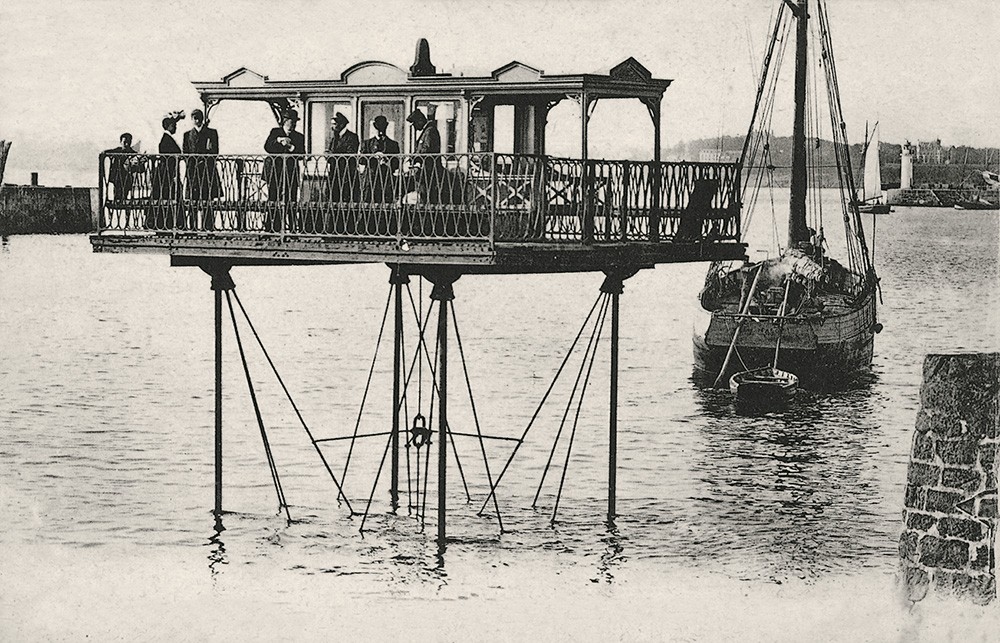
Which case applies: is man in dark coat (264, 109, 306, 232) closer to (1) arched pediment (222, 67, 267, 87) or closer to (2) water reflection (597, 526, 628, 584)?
(1) arched pediment (222, 67, 267, 87)

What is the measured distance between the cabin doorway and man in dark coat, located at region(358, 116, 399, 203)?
0.86 metres

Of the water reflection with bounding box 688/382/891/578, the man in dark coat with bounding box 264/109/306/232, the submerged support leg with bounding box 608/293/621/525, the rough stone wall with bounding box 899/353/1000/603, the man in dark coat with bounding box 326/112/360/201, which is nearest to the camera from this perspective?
the rough stone wall with bounding box 899/353/1000/603

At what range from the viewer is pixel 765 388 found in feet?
182

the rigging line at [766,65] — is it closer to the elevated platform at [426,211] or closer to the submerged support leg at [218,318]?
the elevated platform at [426,211]

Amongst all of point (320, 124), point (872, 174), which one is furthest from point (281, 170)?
point (872, 174)

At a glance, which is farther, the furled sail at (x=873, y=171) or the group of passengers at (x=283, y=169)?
the furled sail at (x=873, y=171)

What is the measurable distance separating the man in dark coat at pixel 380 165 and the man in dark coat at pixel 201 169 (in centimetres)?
266

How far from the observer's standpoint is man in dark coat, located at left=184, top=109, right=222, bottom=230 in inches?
1009

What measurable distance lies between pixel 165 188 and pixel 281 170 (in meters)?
2.29

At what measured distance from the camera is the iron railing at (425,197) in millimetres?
23391

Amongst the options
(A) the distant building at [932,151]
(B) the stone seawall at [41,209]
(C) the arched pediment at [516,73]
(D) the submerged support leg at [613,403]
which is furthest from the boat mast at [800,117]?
(B) the stone seawall at [41,209]

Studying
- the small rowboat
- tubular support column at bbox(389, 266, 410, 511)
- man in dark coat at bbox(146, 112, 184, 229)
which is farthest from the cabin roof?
the small rowboat

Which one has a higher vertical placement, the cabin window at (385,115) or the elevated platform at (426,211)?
the cabin window at (385,115)

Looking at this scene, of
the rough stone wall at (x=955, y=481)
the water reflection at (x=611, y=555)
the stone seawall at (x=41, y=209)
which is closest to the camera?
the rough stone wall at (x=955, y=481)
